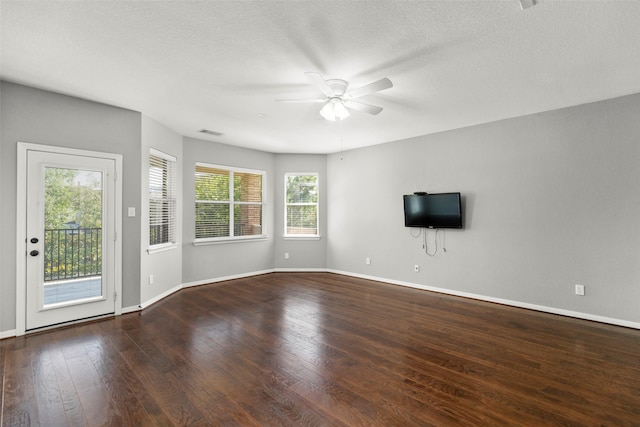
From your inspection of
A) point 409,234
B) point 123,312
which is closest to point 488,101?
point 409,234

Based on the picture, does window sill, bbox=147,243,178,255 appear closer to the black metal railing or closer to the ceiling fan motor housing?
the black metal railing

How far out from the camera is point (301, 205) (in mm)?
6914

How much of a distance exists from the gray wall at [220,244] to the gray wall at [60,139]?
129 centimetres

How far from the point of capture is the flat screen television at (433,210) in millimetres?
4835

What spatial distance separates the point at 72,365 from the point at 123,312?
144 centimetres

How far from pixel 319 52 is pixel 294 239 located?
476 centimetres

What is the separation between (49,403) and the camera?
2.11 m

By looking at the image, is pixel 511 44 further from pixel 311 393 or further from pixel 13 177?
pixel 13 177

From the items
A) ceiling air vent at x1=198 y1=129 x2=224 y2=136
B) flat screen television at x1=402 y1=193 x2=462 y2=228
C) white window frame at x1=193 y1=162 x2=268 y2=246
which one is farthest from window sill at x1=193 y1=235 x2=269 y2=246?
flat screen television at x1=402 y1=193 x2=462 y2=228

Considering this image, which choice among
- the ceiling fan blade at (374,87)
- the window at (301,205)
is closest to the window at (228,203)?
the window at (301,205)

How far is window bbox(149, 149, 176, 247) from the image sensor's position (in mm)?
4648

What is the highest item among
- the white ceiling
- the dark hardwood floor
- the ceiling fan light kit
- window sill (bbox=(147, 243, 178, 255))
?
the white ceiling

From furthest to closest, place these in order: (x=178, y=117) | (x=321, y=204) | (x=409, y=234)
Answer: (x=321, y=204) → (x=409, y=234) → (x=178, y=117)

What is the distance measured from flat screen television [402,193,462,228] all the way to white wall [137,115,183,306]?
4.14 meters
